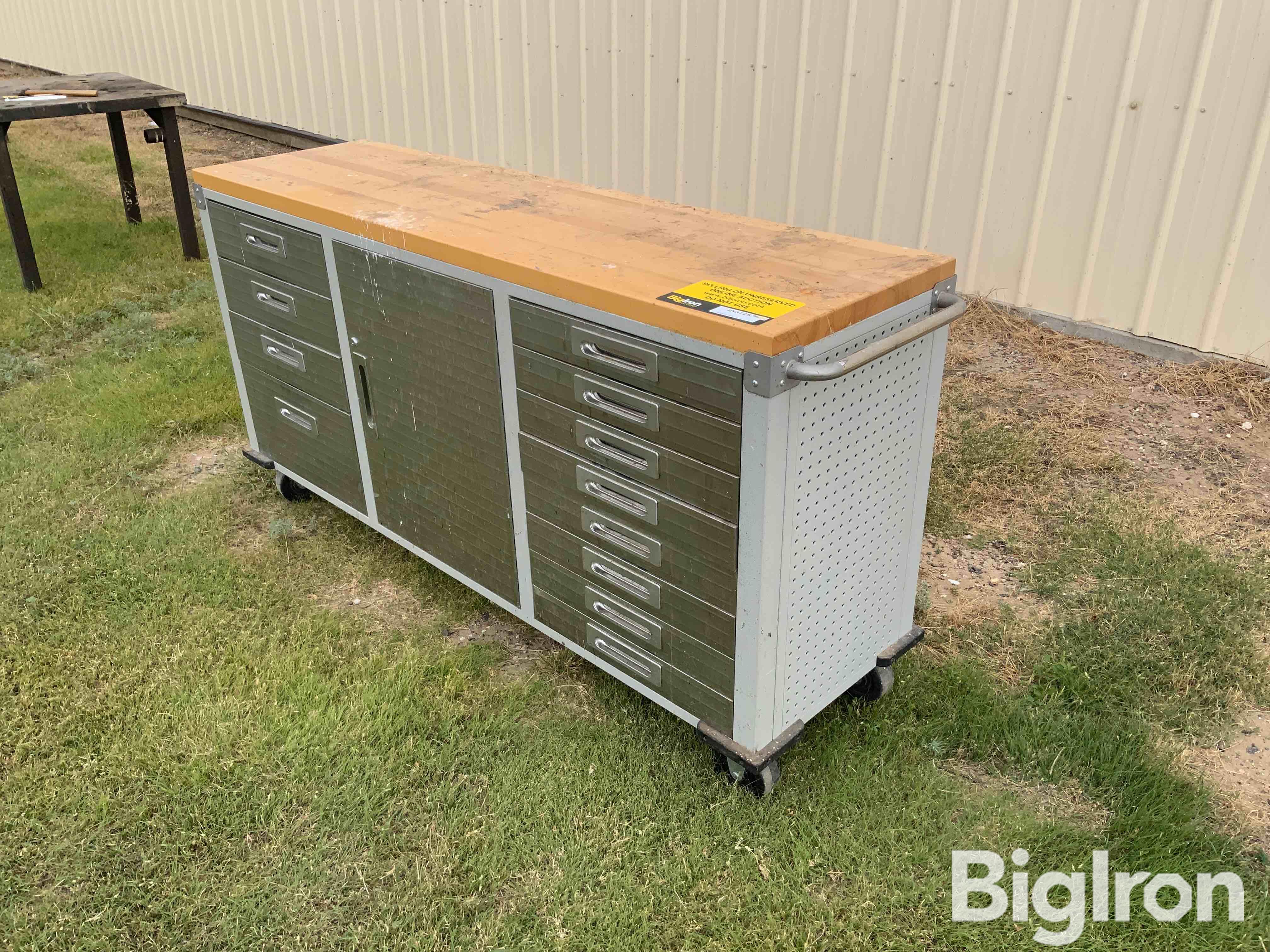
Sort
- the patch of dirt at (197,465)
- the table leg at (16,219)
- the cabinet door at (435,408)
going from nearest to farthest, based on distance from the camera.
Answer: the cabinet door at (435,408) → the patch of dirt at (197,465) → the table leg at (16,219)

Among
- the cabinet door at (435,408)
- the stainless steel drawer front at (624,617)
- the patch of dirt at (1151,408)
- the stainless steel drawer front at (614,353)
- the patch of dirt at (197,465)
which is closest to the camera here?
the stainless steel drawer front at (614,353)

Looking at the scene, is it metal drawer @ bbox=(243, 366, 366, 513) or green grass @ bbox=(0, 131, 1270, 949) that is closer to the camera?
green grass @ bbox=(0, 131, 1270, 949)

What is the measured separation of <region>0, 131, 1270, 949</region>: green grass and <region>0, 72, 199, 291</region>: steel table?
2650mm

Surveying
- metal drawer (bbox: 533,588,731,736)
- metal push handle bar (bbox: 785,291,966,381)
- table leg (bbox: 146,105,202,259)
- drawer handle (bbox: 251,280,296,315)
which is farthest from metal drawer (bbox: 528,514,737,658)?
table leg (bbox: 146,105,202,259)

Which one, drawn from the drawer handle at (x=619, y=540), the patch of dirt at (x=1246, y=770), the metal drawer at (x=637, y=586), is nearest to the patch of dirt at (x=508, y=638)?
the metal drawer at (x=637, y=586)

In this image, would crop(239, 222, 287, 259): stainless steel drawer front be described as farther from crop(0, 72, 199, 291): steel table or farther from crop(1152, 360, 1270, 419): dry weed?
crop(1152, 360, 1270, 419): dry weed

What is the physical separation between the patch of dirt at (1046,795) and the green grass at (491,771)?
0.05 feet

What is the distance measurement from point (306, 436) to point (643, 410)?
5.50 feet

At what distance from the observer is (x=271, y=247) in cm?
300

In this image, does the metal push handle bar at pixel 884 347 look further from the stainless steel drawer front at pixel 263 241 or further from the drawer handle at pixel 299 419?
the drawer handle at pixel 299 419

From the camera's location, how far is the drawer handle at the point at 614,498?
7.28ft

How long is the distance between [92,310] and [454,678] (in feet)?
12.3

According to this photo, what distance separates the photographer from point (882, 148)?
477cm

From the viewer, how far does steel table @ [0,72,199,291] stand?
5.15 m
